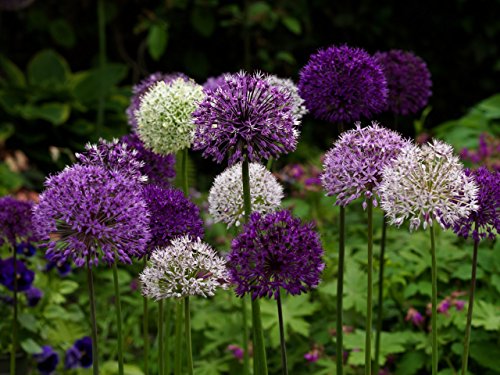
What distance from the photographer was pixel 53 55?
821 cm

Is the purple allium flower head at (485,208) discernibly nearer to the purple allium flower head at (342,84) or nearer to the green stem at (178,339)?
the purple allium flower head at (342,84)

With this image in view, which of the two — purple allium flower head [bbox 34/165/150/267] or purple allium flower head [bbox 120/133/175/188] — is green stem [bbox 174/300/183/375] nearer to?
purple allium flower head [bbox 120/133/175/188]

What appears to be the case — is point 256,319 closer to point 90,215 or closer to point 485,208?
point 90,215

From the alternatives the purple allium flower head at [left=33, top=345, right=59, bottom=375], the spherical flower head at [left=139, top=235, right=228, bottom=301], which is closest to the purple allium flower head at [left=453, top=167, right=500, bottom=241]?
the spherical flower head at [left=139, top=235, right=228, bottom=301]

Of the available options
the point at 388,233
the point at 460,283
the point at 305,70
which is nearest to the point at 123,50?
the point at 388,233

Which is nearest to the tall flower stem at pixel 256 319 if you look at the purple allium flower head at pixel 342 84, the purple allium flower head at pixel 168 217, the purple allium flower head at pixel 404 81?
the purple allium flower head at pixel 168 217

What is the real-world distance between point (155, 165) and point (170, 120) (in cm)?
25

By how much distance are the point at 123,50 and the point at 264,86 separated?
23.1 ft

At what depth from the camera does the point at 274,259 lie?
2.04 metres

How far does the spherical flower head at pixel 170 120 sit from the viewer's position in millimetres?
2699

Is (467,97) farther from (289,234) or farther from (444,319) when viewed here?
(289,234)

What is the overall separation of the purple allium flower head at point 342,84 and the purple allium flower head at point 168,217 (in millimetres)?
559

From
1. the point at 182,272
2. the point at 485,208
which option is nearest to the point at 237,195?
the point at 182,272

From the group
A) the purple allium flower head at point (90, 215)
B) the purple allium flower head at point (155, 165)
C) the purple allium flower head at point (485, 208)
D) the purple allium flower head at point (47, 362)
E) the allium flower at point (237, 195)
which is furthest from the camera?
the purple allium flower head at point (47, 362)
